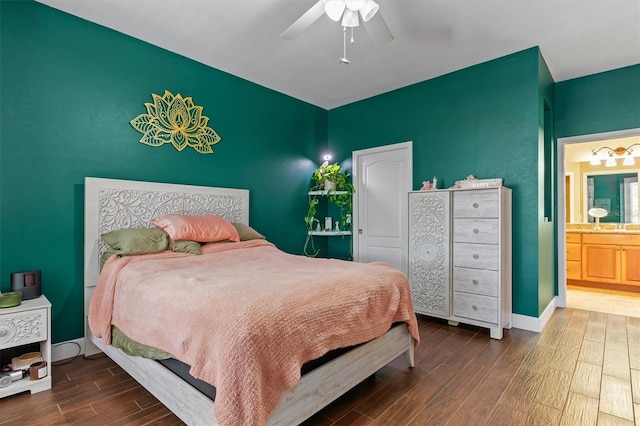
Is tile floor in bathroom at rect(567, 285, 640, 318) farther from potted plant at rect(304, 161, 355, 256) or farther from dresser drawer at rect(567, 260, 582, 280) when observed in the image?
potted plant at rect(304, 161, 355, 256)

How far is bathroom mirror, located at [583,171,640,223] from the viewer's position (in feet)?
16.9

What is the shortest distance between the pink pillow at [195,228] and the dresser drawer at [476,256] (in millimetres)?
2257

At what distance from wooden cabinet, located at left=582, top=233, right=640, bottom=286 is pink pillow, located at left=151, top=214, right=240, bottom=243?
5.43 metres

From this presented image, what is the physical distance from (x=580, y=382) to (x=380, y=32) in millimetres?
2769

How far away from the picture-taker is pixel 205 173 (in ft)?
11.7

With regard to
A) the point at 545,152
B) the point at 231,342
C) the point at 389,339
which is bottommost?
the point at 389,339

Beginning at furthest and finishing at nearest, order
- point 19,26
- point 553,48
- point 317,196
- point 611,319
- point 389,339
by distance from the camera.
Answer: point 317,196 < point 611,319 < point 553,48 < point 19,26 < point 389,339

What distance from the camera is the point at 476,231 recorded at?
10.5 ft

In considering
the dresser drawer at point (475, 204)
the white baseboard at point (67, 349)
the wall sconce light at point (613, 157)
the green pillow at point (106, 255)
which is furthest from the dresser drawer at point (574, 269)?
the white baseboard at point (67, 349)

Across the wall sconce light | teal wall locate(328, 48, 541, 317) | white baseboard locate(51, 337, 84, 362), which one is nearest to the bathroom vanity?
the wall sconce light

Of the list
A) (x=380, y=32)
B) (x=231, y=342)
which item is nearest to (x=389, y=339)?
(x=231, y=342)

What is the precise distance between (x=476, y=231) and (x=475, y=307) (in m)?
0.75

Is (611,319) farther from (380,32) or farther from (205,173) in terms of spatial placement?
(205,173)

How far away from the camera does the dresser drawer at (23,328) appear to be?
78.5 inches
